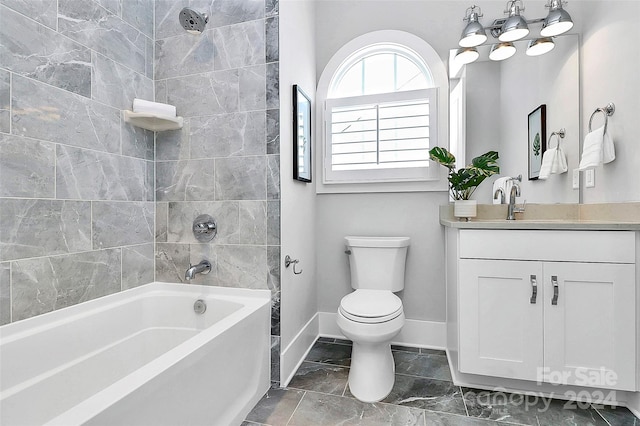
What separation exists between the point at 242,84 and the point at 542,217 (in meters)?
2.00

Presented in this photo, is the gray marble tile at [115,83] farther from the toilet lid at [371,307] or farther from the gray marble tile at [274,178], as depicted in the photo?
the toilet lid at [371,307]

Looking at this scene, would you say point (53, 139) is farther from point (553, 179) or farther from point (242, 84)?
point (553, 179)

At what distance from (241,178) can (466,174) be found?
1.33 meters

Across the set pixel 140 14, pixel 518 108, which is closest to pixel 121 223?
pixel 140 14

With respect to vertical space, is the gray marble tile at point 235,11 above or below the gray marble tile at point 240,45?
above

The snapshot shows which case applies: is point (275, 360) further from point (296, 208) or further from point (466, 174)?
point (466, 174)

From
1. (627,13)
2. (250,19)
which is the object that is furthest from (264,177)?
(627,13)

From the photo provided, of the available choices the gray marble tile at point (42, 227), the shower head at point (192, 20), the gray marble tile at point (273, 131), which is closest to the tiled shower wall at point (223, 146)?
the gray marble tile at point (273, 131)

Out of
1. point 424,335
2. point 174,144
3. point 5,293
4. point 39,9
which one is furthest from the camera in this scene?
point 424,335

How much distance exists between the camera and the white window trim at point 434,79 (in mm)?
2209

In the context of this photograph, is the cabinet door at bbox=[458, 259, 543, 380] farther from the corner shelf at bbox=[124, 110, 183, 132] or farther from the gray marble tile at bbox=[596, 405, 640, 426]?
the corner shelf at bbox=[124, 110, 183, 132]

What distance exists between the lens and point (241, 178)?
1.80m

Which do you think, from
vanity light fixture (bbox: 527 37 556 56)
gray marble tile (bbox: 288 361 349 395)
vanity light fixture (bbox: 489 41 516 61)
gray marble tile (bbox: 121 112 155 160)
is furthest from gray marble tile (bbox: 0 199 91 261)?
vanity light fixture (bbox: 527 37 556 56)

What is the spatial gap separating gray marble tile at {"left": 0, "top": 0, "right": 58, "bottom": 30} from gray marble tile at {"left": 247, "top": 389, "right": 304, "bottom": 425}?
194cm
